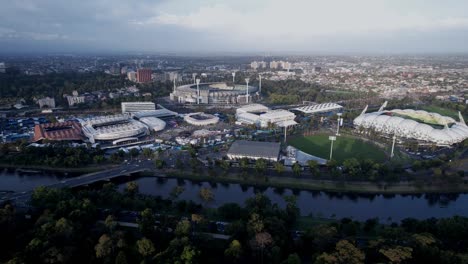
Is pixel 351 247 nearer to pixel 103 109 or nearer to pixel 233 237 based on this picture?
pixel 233 237

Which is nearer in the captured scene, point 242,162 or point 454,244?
point 454,244

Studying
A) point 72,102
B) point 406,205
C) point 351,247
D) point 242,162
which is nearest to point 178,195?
point 242,162

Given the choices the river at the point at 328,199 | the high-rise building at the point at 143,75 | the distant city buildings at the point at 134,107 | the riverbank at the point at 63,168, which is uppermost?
the high-rise building at the point at 143,75

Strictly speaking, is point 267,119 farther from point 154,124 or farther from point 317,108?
point 154,124

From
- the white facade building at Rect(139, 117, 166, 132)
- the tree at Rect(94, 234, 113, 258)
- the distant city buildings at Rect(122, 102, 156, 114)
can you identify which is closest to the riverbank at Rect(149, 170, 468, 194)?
the tree at Rect(94, 234, 113, 258)

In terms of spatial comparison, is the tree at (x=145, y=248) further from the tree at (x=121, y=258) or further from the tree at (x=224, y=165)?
the tree at (x=224, y=165)

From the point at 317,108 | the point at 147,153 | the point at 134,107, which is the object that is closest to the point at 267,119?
the point at 317,108

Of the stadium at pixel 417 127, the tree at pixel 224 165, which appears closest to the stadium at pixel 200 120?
the tree at pixel 224 165
